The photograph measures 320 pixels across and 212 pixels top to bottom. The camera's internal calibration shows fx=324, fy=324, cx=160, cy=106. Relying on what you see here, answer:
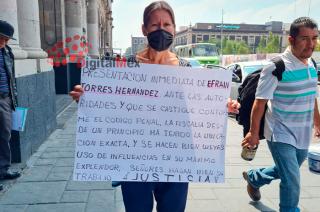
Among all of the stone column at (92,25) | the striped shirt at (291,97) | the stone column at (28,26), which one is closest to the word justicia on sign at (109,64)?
the striped shirt at (291,97)

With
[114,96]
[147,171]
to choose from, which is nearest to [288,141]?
[147,171]

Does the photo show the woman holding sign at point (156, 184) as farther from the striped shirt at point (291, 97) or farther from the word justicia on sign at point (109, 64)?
the striped shirt at point (291, 97)

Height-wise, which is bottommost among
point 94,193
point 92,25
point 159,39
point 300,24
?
point 94,193

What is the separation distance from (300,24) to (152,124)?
4.81 feet

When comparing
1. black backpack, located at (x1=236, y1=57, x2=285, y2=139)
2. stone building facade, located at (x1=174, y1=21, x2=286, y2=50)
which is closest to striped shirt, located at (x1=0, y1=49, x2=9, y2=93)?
black backpack, located at (x1=236, y1=57, x2=285, y2=139)

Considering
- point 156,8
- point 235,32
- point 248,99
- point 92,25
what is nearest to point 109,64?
point 156,8

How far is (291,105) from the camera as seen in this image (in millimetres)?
2652

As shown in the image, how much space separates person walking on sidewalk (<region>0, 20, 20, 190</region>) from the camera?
3.75m

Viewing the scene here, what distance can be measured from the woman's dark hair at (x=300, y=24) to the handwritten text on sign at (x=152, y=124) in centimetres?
91

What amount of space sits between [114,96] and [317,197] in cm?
291

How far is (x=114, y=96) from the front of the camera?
6.71 ft

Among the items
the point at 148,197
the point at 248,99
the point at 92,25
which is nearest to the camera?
the point at 148,197

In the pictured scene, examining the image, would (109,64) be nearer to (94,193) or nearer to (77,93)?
(77,93)

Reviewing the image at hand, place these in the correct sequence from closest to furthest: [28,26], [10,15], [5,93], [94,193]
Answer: [94,193] < [5,93] < [10,15] < [28,26]
